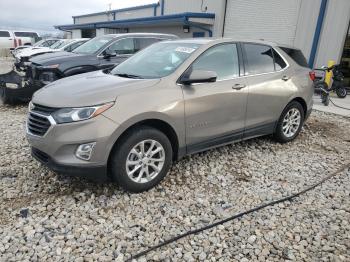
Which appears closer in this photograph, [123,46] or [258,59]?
[258,59]

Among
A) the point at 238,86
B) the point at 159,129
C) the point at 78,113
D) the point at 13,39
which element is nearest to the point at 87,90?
the point at 78,113

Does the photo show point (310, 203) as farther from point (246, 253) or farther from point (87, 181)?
point (87, 181)

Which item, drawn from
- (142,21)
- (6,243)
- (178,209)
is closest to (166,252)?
(178,209)

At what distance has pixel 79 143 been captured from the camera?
3094mm

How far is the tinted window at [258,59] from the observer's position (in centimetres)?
447

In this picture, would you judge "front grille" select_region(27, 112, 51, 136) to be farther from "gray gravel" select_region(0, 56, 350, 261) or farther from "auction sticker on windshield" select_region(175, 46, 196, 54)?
"auction sticker on windshield" select_region(175, 46, 196, 54)

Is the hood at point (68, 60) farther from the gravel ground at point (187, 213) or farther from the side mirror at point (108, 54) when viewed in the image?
the gravel ground at point (187, 213)

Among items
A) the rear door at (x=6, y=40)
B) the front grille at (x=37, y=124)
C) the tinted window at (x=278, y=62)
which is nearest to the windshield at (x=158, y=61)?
the front grille at (x=37, y=124)

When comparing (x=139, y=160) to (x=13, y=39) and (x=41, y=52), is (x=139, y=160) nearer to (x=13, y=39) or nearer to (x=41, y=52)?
(x=41, y=52)

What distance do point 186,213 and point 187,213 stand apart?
11 mm

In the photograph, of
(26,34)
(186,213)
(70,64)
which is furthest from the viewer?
(26,34)

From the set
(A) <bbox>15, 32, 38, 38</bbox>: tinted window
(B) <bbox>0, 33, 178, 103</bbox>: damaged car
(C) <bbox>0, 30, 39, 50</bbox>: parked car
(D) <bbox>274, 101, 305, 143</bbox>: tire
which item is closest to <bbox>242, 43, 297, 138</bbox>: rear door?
(D) <bbox>274, 101, 305, 143</bbox>: tire

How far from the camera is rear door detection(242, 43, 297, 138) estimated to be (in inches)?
175

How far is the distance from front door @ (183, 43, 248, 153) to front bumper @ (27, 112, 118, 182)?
104cm
